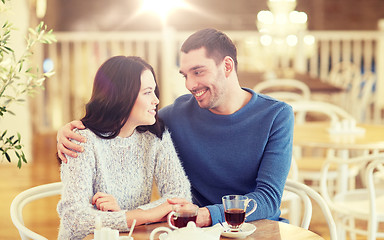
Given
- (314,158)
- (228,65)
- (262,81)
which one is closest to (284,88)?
(262,81)

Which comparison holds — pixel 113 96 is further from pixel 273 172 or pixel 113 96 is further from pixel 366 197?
pixel 366 197

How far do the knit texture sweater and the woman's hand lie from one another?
0.06ft

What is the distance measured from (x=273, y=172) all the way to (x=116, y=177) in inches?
17.7

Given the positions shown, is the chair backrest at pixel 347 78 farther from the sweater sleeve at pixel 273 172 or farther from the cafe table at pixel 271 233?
the cafe table at pixel 271 233

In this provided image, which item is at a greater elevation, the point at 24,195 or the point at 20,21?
the point at 20,21

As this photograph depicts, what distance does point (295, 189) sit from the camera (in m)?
1.77

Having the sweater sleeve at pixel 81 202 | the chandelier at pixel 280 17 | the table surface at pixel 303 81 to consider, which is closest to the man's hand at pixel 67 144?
the sweater sleeve at pixel 81 202

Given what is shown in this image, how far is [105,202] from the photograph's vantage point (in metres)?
→ 1.46

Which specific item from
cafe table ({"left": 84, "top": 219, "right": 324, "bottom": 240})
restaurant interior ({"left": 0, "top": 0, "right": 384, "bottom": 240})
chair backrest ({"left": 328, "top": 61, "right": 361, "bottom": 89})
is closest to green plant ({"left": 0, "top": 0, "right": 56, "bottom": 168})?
restaurant interior ({"left": 0, "top": 0, "right": 384, "bottom": 240})

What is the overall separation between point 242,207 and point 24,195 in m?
0.69

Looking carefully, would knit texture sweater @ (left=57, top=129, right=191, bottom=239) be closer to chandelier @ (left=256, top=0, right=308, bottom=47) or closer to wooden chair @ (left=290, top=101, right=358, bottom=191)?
wooden chair @ (left=290, top=101, right=358, bottom=191)

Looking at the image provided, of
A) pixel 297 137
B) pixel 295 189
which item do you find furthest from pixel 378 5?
pixel 295 189

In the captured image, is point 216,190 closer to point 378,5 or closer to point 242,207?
point 242,207

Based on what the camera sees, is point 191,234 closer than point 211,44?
Yes
